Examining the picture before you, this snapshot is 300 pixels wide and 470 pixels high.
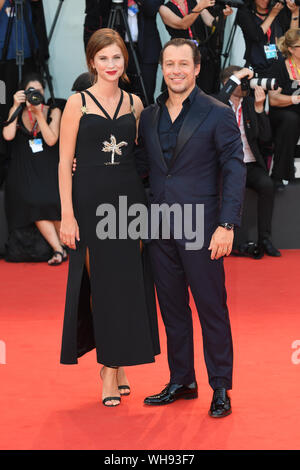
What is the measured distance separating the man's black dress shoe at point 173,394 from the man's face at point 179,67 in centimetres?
114

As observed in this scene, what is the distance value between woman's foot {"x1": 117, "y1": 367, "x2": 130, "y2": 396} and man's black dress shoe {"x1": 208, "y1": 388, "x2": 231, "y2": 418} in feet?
1.36

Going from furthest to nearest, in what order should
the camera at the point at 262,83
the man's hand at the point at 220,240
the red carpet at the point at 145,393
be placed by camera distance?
the camera at the point at 262,83
the man's hand at the point at 220,240
the red carpet at the point at 145,393

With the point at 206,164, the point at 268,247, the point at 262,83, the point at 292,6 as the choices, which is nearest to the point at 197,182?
the point at 206,164

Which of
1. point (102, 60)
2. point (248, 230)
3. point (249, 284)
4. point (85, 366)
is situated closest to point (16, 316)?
point (85, 366)

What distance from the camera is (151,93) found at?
622cm

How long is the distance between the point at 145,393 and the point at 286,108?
3507mm

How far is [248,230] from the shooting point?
6.07m

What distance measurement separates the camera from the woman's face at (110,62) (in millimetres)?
2938

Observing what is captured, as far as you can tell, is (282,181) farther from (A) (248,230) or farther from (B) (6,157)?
(B) (6,157)

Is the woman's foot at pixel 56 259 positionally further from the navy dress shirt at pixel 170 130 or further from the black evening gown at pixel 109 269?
the navy dress shirt at pixel 170 130

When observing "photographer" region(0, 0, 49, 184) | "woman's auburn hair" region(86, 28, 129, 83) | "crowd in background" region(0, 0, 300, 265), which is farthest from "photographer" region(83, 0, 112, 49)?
"woman's auburn hair" region(86, 28, 129, 83)

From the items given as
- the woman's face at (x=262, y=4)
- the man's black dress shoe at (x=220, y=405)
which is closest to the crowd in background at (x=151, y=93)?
the woman's face at (x=262, y=4)

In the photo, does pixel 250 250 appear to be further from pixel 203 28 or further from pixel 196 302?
pixel 196 302

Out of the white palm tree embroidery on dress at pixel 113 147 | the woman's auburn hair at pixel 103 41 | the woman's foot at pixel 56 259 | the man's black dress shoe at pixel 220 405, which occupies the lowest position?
the woman's foot at pixel 56 259
